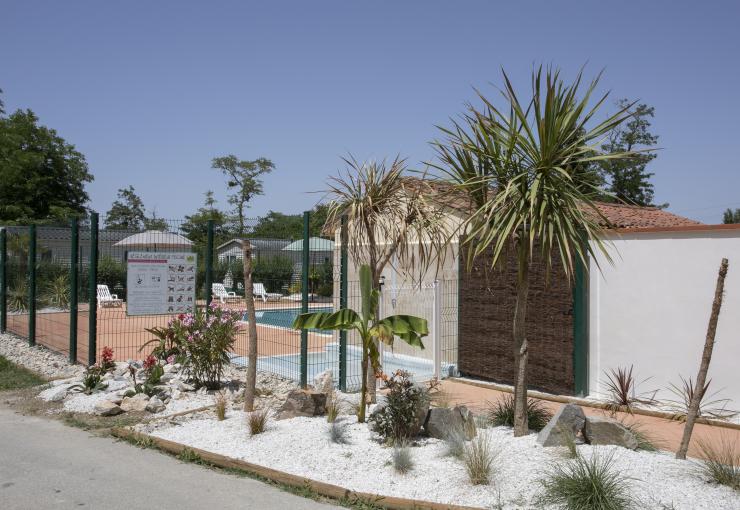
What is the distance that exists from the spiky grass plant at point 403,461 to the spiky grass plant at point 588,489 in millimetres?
1211

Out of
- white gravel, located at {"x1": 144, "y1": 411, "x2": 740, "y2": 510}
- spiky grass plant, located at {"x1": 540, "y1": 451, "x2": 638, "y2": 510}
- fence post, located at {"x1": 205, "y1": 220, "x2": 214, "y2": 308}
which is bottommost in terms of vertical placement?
white gravel, located at {"x1": 144, "y1": 411, "x2": 740, "y2": 510}

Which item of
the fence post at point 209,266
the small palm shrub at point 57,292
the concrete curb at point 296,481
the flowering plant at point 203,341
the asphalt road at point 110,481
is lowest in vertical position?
the asphalt road at point 110,481

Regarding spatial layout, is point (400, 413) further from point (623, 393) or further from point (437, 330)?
point (437, 330)

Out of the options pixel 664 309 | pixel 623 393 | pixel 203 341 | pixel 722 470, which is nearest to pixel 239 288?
pixel 203 341

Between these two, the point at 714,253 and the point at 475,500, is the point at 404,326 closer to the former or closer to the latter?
the point at 475,500

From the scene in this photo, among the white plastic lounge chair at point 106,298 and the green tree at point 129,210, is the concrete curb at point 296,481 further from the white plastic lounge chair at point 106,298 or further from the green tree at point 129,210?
the green tree at point 129,210

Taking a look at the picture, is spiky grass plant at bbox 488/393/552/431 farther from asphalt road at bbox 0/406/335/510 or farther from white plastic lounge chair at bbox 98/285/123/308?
white plastic lounge chair at bbox 98/285/123/308

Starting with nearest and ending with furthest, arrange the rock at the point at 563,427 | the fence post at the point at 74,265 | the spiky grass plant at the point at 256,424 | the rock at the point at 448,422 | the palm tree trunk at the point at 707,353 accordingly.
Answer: the palm tree trunk at the point at 707,353, the rock at the point at 563,427, the rock at the point at 448,422, the spiky grass plant at the point at 256,424, the fence post at the point at 74,265

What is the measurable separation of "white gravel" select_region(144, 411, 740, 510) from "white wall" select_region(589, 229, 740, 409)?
302 centimetres

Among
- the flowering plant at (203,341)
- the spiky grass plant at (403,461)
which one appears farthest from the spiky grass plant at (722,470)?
the flowering plant at (203,341)


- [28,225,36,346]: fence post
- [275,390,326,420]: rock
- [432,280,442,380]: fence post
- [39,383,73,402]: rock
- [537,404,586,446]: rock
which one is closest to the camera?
[537,404,586,446]: rock

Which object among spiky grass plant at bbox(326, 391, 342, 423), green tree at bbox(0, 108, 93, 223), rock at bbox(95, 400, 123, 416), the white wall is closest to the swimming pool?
spiky grass plant at bbox(326, 391, 342, 423)

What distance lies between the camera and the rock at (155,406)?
25.8 feet

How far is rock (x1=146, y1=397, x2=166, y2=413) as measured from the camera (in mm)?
7867
